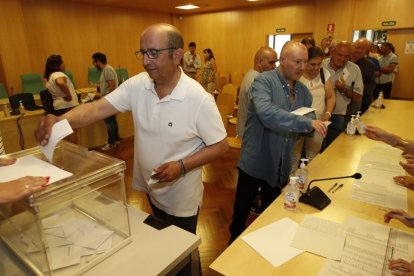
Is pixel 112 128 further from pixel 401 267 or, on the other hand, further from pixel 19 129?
pixel 401 267

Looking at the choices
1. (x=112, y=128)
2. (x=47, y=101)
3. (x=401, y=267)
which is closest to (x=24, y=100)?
(x=47, y=101)

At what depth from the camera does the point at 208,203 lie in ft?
9.87

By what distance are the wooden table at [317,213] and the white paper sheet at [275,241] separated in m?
0.02

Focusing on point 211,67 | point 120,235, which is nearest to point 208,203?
point 120,235

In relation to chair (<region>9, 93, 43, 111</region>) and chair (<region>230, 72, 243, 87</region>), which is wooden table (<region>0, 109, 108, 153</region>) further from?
chair (<region>230, 72, 243, 87</region>)

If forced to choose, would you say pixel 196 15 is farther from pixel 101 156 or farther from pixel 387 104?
pixel 101 156

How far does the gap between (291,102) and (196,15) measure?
29.6ft

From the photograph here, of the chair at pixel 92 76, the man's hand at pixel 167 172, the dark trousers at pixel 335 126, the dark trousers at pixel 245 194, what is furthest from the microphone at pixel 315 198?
the chair at pixel 92 76

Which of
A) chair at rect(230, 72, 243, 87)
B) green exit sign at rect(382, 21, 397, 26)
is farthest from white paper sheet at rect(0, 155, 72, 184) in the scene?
chair at rect(230, 72, 243, 87)

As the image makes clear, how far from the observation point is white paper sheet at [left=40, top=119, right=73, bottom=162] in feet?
3.55

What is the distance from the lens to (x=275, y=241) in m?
1.19

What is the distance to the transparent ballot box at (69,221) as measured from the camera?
92 cm

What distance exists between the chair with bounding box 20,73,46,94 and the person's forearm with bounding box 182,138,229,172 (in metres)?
6.32

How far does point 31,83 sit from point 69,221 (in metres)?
6.39
